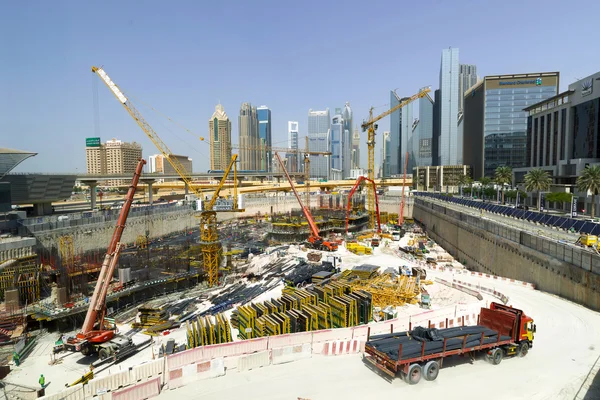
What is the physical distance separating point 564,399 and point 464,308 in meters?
8.19

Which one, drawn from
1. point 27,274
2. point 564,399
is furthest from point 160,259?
point 564,399

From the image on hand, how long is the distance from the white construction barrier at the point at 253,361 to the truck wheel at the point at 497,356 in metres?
9.54

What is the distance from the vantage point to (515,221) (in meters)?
39.7

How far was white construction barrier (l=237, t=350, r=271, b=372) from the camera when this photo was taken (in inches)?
585

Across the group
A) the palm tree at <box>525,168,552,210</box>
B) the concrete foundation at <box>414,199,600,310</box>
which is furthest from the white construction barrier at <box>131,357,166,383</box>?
the palm tree at <box>525,168,552,210</box>

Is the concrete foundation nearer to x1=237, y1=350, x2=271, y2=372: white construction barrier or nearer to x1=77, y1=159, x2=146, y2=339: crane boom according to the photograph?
x1=237, y1=350, x2=271, y2=372: white construction barrier

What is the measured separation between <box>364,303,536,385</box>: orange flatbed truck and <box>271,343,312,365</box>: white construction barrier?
273cm

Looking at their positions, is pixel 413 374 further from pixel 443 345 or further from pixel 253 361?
pixel 253 361

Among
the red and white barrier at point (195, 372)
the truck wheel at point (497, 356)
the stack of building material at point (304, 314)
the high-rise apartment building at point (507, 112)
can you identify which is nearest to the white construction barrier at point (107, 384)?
the red and white barrier at point (195, 372)

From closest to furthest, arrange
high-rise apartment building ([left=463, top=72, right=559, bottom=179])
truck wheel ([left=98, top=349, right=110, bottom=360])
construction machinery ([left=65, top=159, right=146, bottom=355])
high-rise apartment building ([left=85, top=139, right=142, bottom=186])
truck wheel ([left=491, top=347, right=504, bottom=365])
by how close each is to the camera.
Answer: truck wheel ([left=491, top=347, right=504, bottom=365])
truck wheel ([left=98, top=349, right=110, bottom=360])
construction machinery ([left=65, top=159, right=146, bottom=355])
high-rise apartment building ([left=463, top=72, right=559, bottom=179])
high-rise apartment building ([left=85, top=139, right=142, bottom=186])

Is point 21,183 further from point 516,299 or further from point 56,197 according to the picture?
point 516,299

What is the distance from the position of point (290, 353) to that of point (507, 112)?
409 feet

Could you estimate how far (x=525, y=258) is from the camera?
29219mm

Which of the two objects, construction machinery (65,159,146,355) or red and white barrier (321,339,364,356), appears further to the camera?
construction machinery (65,159,146,355)
